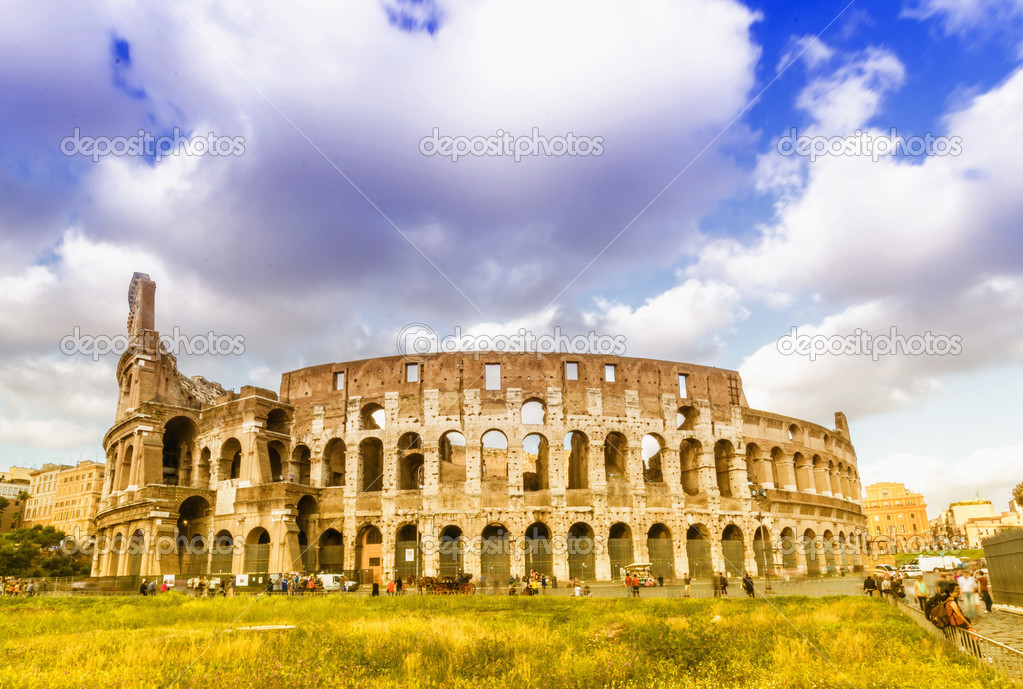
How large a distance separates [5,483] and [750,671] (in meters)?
129

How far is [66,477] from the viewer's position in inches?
3821

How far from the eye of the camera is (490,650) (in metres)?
12.9

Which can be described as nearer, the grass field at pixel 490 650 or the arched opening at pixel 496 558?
the grass field at pixel 490 650

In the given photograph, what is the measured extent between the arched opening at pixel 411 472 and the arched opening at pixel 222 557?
31.1 ft

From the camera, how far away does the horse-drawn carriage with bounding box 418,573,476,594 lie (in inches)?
1209

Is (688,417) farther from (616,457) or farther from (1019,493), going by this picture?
(1019,493)

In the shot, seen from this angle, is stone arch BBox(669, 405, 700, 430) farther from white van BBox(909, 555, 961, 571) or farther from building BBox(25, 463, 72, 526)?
building BBox(25, 463, 72, 526)

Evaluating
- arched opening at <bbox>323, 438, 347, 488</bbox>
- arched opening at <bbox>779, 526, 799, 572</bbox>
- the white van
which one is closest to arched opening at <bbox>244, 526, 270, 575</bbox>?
arched opening at <bbox>323, 438, 347, 488</bbox>

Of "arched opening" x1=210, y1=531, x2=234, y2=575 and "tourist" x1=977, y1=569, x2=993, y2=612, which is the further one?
"arched opening" x1=210, y1=531, x2=234, y2=575

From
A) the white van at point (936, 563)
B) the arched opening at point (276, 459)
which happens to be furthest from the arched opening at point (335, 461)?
the white van at point (936, 563)

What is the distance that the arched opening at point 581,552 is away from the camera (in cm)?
3603

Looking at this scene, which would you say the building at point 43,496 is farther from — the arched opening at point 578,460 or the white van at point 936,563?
the white van at point 936,563

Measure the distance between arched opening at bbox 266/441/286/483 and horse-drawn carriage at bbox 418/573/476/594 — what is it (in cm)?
1222

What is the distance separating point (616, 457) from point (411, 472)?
12589 millimetres
